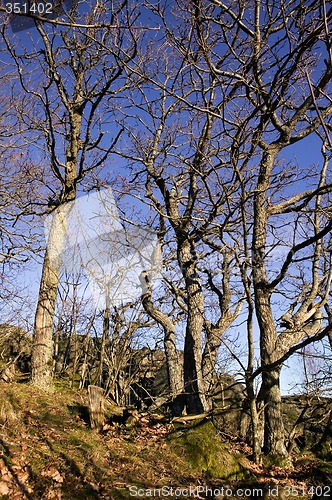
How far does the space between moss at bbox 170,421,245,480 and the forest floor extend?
69 millimetres

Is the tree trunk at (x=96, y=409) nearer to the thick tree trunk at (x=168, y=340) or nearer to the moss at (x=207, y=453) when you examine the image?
the moss at (x=207, y=453)

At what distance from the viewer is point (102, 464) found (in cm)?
452

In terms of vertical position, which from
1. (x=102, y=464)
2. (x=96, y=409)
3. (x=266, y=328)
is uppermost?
(x=266, y=328)

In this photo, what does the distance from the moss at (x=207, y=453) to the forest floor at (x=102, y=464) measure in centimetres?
7

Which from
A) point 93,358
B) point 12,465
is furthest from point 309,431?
point 12,465

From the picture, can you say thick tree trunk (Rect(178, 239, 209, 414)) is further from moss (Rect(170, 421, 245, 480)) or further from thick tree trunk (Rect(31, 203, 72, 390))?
thick tree trunk (Rect(31, 203, 72, 390))

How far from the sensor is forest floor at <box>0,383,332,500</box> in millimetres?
3846

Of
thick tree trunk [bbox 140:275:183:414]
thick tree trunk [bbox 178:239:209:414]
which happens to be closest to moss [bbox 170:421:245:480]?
thick tree trunk [bbox 178:239:209:414]

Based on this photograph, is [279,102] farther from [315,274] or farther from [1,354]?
[1,354]

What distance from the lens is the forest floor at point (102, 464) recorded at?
12.6 ft

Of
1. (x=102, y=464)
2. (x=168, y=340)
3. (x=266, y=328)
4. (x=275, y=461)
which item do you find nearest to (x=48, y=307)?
(x=168, y=340)

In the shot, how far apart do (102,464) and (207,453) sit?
54.6 inches

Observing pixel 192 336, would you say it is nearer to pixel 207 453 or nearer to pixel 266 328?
pixel 266 328

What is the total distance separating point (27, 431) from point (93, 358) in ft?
18.8
